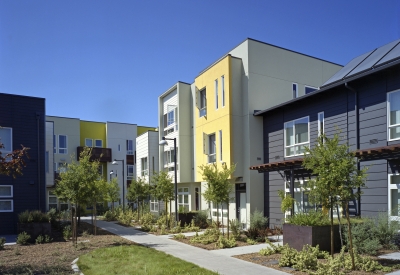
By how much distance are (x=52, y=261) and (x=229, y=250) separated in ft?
19.9

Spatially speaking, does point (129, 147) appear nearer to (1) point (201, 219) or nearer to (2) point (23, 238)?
(1) point (201, 219)

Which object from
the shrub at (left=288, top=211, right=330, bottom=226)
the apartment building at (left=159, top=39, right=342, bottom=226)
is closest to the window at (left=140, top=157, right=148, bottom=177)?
the apartment building at (left=159, top=39, right=342, bottom=226)

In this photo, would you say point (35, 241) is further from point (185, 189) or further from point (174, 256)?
point (185, 189)

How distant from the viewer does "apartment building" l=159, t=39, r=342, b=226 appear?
21.5 m

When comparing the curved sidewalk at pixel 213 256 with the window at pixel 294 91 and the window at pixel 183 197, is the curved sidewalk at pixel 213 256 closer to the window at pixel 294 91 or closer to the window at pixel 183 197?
the window at pixel 183 197

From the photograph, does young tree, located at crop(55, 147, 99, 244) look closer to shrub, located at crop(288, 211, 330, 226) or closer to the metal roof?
shrub, located at crop(288, 211, 330, 226)

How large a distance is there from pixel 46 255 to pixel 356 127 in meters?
12.6

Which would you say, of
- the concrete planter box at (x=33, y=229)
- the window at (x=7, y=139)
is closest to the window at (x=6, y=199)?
the window at (x=7, y=139)

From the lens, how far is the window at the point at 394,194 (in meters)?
13.8

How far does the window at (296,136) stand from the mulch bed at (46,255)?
355 inches

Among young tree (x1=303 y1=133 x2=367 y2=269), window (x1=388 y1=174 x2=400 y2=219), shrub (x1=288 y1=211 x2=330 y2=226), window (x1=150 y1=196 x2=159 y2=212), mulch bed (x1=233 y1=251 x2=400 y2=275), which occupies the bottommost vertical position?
window (x1=150 y1=196 x2=159 y2=212)

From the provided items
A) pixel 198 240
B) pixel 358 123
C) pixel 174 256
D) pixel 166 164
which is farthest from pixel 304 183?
pixel 166 164

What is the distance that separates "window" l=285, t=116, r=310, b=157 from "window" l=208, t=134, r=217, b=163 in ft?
17.5

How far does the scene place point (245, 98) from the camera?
71.2 ft
